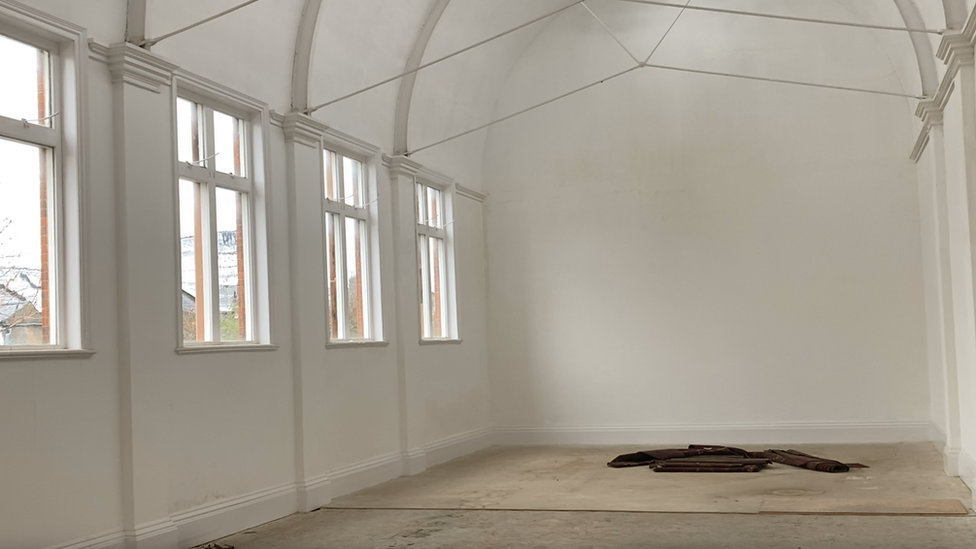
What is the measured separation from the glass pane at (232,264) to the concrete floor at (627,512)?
197 centimetres

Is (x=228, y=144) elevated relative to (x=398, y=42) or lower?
lower

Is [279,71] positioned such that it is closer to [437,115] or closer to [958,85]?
[437,115]

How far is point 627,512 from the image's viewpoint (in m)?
8.53

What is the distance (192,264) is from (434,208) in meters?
5.91

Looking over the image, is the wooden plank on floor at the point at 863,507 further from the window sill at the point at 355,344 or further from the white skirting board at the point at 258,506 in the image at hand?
the window sill at the point at 355,344

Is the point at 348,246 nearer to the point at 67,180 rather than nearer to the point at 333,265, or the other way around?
the point at 333,265

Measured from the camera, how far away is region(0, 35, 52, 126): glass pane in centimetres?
666

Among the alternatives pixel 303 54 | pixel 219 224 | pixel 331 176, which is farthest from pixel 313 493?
pixel 303 54

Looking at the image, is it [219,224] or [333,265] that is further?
[333,265]

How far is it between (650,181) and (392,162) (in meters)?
4.46

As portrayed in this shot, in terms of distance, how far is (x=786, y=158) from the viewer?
45.1ft

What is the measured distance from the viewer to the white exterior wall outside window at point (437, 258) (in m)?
13.4

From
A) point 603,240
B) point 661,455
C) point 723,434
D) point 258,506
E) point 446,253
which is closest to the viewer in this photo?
point 258,506

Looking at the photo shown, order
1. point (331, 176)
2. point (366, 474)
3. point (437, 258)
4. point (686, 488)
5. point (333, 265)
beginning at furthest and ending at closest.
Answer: point (437, 258), point (331, 176), point (333, 265), point (366, 474), point (686, 488)
